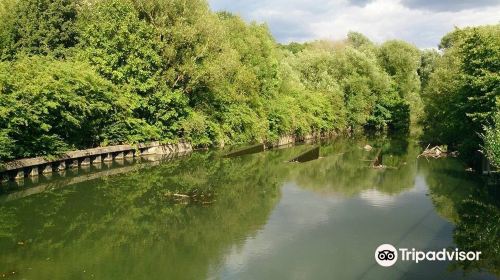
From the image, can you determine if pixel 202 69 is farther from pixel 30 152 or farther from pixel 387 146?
pixel 387 146

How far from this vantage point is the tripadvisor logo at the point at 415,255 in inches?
622

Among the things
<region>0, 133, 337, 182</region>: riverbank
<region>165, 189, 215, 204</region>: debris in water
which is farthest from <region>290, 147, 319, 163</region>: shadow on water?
<region>165, 189, 215, 204</region>: debris in water

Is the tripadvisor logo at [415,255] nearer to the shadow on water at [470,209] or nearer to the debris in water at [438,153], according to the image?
the shadow on water at [470,209]

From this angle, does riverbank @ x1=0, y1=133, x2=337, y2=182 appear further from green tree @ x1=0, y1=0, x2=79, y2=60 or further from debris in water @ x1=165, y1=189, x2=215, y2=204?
green tree @ x1=0, y1=0, x2=79, y2=60

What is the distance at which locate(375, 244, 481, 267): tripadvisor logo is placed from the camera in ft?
51.9

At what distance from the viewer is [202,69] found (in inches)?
1724

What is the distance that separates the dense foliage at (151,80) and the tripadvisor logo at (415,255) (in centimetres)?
1760

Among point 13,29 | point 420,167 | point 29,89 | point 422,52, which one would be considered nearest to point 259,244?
point 29,89

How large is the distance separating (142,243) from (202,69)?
1121 inches

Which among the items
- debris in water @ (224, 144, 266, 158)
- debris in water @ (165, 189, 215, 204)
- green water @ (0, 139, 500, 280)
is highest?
debris in water @ (224, 144, 266, 158)

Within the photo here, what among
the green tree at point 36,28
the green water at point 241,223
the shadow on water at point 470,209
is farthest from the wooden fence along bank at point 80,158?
the shadow on water at point 470,209

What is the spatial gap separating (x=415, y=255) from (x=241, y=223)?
22.7 feet

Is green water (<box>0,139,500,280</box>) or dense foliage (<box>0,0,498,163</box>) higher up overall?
dense foliage (<box>0,0,498,163</box>)

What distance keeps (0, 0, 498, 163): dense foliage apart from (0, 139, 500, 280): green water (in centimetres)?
424
